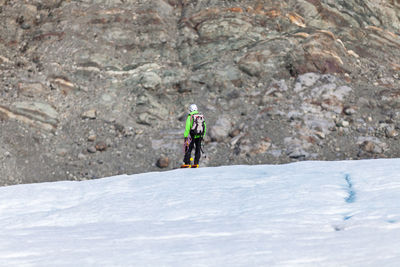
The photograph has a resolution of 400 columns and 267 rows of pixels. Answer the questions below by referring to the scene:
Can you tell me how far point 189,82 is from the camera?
20.9 metres

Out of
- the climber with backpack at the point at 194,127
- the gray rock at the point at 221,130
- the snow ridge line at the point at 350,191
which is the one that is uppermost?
the snow ridge line at the point at 350,191

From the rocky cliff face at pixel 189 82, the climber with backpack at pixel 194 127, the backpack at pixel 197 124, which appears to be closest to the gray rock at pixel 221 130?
the rocky cliff face at pixel 189 82

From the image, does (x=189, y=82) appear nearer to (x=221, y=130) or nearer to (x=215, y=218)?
(x=221, y=130)

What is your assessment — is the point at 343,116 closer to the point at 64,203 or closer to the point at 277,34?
the point at 277,34

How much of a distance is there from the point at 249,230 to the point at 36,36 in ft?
64.9

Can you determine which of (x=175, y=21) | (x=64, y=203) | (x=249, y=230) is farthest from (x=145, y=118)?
(x=249, y=230)

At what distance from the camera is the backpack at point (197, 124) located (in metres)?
14.1

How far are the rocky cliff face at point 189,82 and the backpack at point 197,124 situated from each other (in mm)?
3240

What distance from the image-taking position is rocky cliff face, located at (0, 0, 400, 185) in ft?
57.3

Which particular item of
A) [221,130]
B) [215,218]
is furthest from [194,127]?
[215,218]

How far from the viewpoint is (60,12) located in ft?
77.8

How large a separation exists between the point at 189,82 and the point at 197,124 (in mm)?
7148

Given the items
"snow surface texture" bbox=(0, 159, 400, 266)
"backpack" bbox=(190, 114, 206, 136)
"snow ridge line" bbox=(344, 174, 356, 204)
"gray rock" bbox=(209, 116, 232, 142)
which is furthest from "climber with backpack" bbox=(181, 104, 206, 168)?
"snow ridge line" bbox=(344, 174, 356, 204)

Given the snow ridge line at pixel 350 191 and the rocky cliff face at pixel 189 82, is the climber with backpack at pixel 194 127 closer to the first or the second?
the rocky cliff face at pixel 189 82
